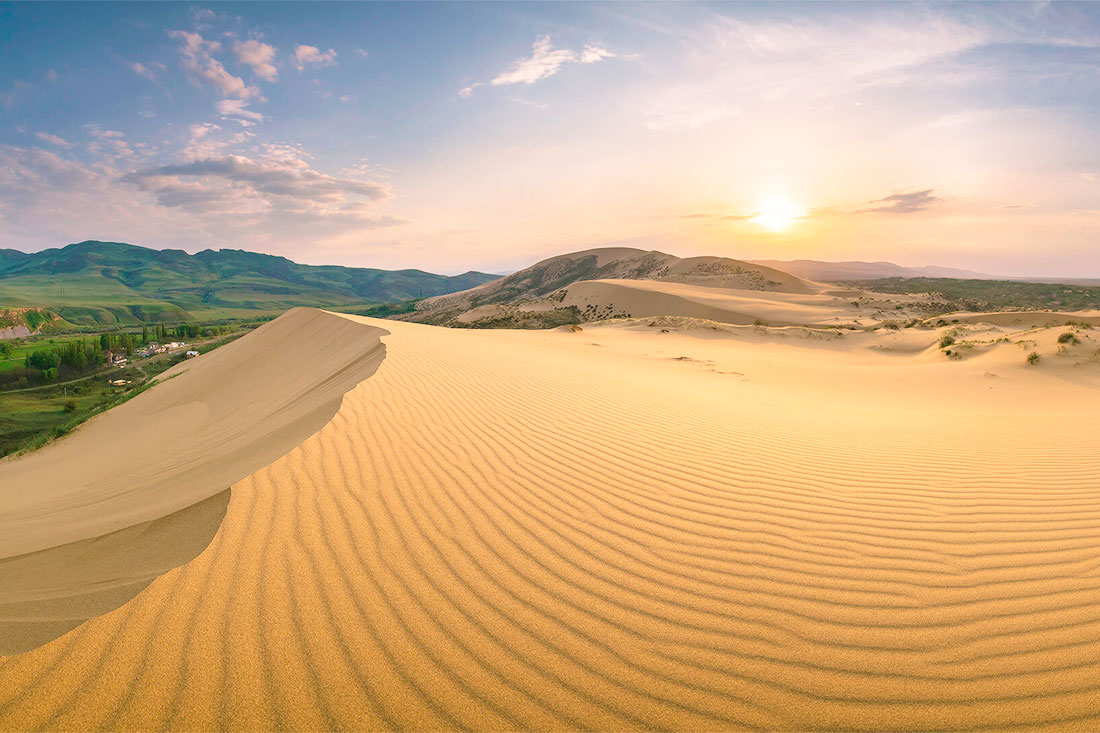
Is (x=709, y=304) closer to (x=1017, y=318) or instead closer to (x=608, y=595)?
(x=1017, y=318)

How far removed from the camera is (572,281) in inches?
3888

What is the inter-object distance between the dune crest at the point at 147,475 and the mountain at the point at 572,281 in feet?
83.0

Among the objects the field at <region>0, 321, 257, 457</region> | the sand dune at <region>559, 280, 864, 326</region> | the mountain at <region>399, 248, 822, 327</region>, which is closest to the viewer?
the field at <region>0, 321, 257, 457</region>

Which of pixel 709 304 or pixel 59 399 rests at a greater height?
pixel 709 304

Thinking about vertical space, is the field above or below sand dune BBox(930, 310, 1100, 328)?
below

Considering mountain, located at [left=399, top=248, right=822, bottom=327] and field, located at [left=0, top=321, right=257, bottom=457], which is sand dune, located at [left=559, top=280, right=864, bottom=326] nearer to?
mountain, located at [left=399, top=248, right=822, bottom=327]

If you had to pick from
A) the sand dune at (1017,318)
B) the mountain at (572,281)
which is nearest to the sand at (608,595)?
the sand dune at (1017,318)

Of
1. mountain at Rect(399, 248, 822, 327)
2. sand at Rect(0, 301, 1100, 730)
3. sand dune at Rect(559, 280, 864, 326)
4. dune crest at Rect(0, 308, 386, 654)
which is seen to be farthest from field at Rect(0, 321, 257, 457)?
sand dune at Rect(559, 280, 864, 326)

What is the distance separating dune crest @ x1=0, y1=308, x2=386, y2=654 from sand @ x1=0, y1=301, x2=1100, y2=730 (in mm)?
383

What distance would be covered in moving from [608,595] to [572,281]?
322ft

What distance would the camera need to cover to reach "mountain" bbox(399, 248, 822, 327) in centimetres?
4977

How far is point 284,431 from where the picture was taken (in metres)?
5.82

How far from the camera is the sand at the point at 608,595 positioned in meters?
1.91

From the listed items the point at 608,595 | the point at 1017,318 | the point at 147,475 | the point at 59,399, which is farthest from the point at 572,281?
the point at 608,595
